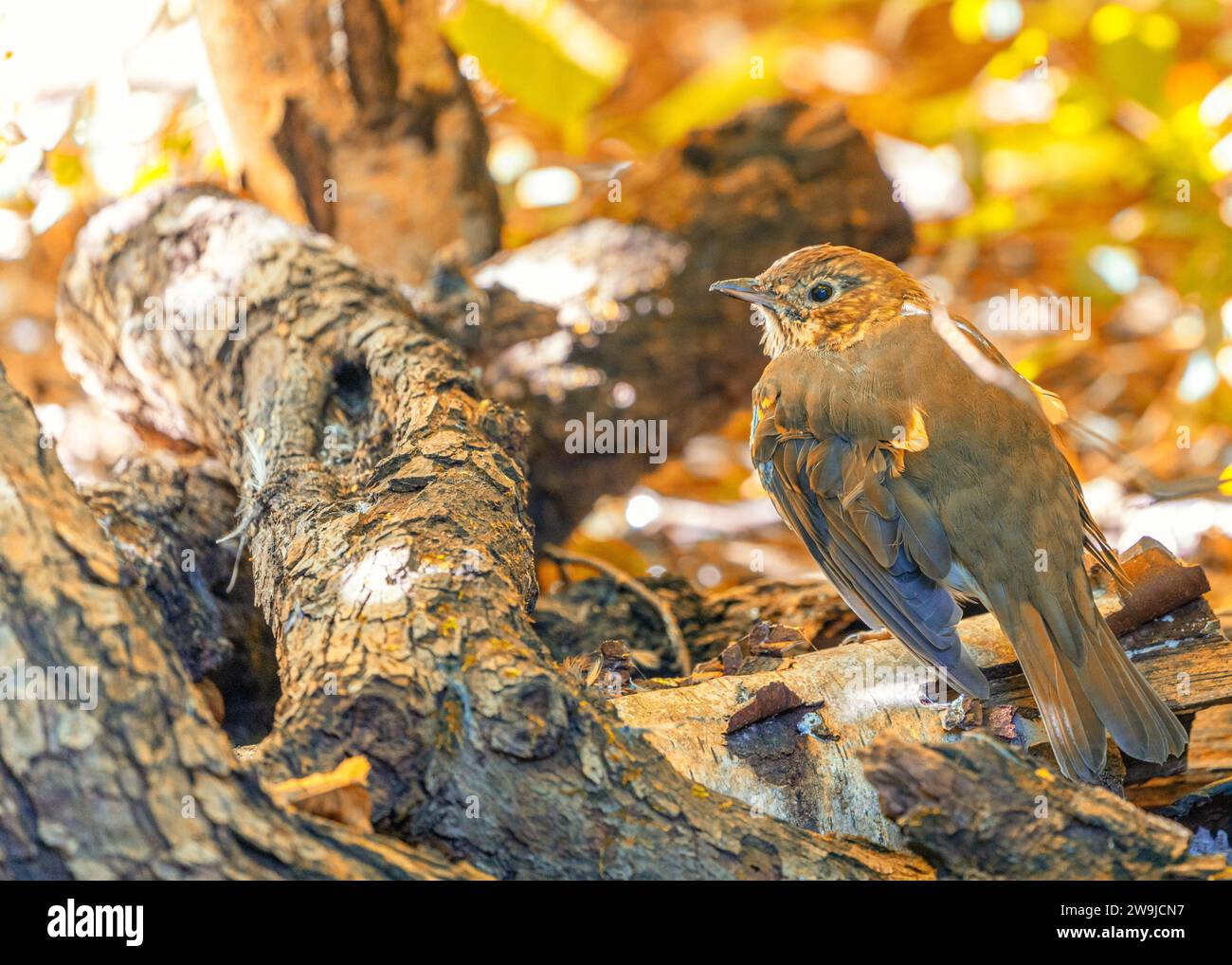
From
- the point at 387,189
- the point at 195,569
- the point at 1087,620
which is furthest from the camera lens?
the point at 387,189

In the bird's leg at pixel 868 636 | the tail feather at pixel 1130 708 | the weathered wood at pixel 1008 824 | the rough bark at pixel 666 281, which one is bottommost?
the weathered wood at pixel 1008 824

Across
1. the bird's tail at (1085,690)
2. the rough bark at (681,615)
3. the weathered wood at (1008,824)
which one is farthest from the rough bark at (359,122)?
the weathered wood at (1008,824)

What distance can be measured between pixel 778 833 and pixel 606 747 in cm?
33

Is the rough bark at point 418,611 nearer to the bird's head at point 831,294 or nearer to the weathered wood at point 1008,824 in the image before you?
the weathered wood at point 1008,824

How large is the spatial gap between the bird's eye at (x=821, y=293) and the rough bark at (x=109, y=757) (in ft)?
7.43

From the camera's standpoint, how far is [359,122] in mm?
4836

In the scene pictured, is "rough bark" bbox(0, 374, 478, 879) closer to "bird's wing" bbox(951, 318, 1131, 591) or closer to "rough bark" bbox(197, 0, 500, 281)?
"bird's wing" bbox(951, 318, 1131, 591)

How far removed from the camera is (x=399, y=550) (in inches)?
93.9

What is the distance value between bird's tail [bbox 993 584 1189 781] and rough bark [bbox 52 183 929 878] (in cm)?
63

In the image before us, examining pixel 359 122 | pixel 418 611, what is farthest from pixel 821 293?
pixel 359 122

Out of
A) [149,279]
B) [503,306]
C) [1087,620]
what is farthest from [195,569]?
[1087,620]

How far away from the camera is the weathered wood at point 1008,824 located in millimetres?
1904

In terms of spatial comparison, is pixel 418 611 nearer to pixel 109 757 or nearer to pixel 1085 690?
pixel 109 757

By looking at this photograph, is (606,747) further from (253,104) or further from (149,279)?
(253,104)
